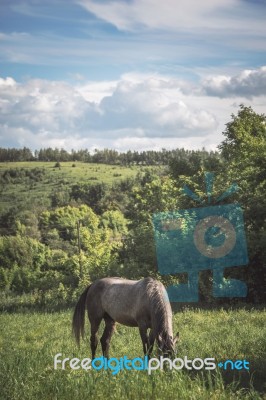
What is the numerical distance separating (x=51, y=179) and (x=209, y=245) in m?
144

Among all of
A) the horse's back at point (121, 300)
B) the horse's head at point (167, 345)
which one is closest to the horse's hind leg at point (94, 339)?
the horse's back at point (121, 300)

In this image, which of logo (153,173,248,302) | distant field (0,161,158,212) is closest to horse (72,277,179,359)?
logo (153,173,248,302)

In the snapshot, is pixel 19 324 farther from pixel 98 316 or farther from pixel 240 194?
pixel 240 194

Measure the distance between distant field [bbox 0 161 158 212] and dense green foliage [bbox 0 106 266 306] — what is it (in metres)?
0.38

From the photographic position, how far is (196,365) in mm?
7504

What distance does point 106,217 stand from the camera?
102250 mm

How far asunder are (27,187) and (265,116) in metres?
121

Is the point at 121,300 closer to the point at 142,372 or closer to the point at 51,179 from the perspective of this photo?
the point at 142,372

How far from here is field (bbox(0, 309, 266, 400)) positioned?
5.48 m

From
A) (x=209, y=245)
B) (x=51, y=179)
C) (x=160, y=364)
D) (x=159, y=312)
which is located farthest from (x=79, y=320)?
(x=51, y=179)

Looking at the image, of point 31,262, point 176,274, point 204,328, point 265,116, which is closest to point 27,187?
point 31,262

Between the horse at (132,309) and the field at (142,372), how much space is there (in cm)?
56

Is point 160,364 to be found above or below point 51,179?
below

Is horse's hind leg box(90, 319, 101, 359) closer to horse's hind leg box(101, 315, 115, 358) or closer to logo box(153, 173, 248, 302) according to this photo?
horse's hind leg box(101, 315, 115, 358)
